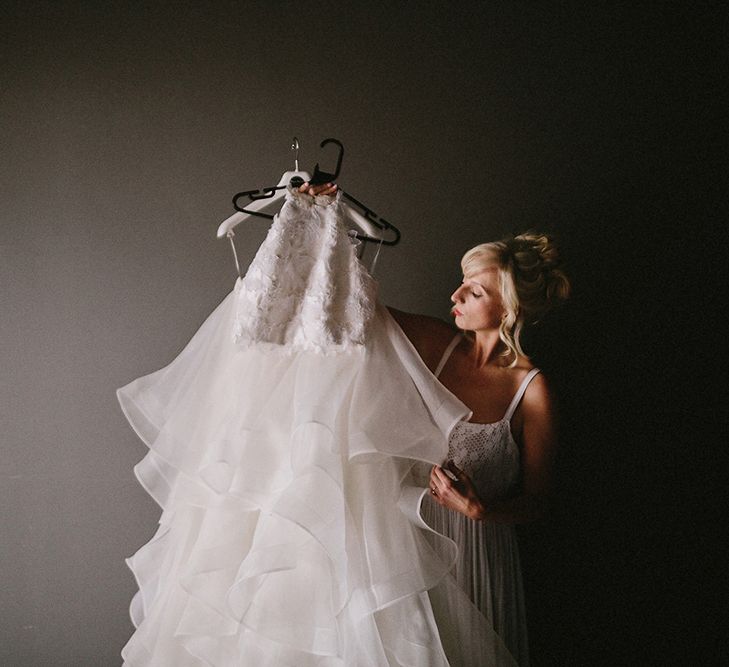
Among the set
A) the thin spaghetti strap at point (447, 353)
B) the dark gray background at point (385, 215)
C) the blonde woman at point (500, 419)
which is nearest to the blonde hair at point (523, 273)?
the blonde woman at point (500, 419)

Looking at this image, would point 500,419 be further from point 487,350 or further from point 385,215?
point 385,215

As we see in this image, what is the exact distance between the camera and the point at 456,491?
115 cm

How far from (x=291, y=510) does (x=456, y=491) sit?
0.35 m

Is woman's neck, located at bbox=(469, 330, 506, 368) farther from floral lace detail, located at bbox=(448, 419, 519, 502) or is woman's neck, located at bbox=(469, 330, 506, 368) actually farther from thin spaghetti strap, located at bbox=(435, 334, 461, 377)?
floral lace detail, located at bbox=(448, 419, 519, 502)

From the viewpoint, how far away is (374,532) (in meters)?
1.04

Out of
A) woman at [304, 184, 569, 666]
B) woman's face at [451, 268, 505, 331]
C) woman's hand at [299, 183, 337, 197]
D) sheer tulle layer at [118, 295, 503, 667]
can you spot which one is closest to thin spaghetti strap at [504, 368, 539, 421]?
woman at [304, 184, 569, 666]

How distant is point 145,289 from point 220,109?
540 millimetres

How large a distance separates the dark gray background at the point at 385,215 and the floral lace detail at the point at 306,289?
504 millimetres

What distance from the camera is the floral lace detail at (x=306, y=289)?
3.63ft

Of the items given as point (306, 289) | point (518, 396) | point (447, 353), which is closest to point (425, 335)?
point (447, 353)

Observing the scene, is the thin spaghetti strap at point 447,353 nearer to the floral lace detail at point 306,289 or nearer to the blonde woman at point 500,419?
the blonde woman at point 500,419

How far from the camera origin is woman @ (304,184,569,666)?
1.30 metres

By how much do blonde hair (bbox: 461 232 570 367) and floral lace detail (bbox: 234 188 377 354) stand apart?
344 mm

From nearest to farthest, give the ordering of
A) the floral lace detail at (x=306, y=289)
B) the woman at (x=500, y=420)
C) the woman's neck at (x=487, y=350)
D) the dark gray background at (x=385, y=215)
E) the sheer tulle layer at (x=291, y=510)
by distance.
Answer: the sheer tulle layer at (x=291, y=510) → the floral lace detail at (x=306, y=289) → the woman at (x=500, y=420) → the woman's neck at (x=487, y=350) → the dark gray background at (x=385, y=215)
